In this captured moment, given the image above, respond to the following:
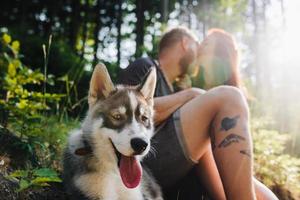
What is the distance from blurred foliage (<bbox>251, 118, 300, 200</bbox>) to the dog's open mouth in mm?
2360

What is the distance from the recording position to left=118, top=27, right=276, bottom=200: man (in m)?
2.85

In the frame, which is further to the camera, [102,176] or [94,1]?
[94,1]

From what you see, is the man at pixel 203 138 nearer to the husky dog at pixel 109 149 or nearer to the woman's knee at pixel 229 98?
the woman's knee at pixel 229 98

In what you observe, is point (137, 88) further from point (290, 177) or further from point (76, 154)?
point (290, 177)

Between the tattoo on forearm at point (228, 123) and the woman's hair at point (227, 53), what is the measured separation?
951 mm

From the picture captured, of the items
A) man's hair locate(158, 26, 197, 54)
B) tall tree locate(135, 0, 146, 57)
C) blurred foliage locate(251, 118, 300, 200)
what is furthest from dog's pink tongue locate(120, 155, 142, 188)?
tall tree locate(135, 0, 146, 57)

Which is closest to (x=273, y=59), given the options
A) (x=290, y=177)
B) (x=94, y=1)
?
(x=94, y=1)

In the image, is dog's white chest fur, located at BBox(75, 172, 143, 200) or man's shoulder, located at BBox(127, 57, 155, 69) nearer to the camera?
dog's white chest fur, located at BBox(75, 172, 143, 200)

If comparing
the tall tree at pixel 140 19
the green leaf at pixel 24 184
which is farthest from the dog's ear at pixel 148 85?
the tall tree at pixel 140 19

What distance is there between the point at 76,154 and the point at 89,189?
0.85 feet

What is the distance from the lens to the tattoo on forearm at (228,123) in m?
2.91

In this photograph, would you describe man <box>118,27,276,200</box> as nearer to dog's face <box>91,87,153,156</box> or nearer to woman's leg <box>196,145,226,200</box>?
woman's leg <box>196,145,226,200</box>

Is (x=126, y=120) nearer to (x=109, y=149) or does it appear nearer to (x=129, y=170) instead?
(x=109, y=149)

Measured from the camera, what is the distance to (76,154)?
272cm
